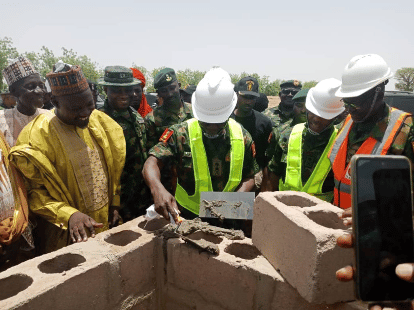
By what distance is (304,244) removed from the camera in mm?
1471

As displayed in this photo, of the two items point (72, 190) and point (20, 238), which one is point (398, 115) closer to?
point (72, 190)

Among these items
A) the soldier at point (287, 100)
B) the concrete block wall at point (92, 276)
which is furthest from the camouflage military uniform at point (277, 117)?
the concrete block wall at point (92, 276)

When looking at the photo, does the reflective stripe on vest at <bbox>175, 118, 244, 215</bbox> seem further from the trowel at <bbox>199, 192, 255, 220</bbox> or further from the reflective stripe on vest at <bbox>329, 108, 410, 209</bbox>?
the reflective stripe on vest at <bbox>329, 108, 410, 209</bbox>

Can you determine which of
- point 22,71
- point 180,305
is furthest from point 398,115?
point 22,71

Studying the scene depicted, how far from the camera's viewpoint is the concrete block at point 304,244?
4.63 ft

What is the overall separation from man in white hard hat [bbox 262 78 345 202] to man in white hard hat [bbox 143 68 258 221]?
1.52 ft

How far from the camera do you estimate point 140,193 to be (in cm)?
373

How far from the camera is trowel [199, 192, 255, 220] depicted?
6.95ft

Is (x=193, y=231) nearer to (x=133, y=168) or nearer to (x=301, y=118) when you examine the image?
(x=133, y=168)

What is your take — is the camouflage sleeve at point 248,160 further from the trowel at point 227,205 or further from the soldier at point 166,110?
the soldier at point 166,110

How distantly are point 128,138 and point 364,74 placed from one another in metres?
2.48

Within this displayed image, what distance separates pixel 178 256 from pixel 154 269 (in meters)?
0.22

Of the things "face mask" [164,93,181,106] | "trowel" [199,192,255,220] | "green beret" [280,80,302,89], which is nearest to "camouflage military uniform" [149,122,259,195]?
"trowel" [199,192,255,220]

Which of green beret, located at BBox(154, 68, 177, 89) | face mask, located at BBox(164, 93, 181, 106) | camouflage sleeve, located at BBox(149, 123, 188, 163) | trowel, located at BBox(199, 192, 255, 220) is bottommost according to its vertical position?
trowel, located at BBox(199, 192, 255, 220)
